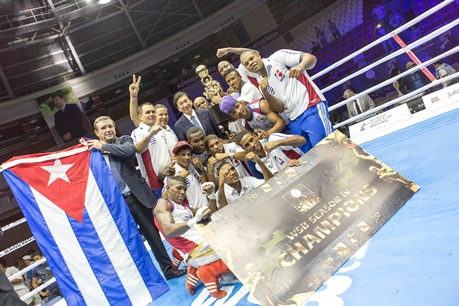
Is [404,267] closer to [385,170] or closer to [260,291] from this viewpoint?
[260,291]

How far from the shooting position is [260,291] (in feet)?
5.10

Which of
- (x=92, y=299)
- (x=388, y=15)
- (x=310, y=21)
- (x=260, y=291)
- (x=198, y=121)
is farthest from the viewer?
(x=310, y=21)

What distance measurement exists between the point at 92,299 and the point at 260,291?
1547 millimetres

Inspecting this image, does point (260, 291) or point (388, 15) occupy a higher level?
point (388, 15)

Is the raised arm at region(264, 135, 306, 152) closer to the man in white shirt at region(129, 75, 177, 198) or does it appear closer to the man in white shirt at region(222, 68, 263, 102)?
the man in white shirt at region(222, 68, 263, 102)

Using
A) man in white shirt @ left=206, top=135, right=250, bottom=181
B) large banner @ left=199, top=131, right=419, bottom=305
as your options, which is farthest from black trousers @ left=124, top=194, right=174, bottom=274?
large banner @ left=199, top=131, right=419, bottom=305

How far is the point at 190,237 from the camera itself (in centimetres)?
242

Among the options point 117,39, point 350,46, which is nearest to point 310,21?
point 350,46

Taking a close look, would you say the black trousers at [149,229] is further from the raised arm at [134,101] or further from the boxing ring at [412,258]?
the raised arm at [134,101]

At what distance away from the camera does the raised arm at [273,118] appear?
109 inches

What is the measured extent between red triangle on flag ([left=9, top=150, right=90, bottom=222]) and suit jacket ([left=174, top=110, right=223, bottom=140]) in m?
0.88

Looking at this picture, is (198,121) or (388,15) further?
(388,15)

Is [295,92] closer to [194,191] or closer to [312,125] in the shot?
[312,125]

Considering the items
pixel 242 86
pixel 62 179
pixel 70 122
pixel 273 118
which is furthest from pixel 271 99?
pixel 70 122
